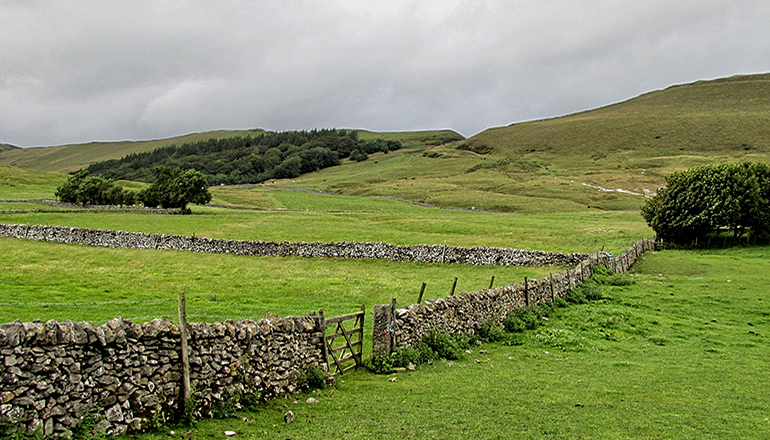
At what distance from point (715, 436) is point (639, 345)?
8373 millimetres

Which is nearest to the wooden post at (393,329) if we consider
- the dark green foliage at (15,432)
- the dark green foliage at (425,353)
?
the dark green foliage at (425,353)

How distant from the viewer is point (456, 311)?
15.7m

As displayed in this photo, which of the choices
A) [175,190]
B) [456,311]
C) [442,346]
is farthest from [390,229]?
[442,346]

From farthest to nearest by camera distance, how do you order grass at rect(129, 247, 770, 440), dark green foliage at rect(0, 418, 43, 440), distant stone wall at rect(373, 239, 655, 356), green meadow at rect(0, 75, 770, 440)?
distant stone wall at rect(373, 239, 655, 356) < green meadow at rect(0, 75, 770, 440) < grass at rect(129, 247, 770, 440) < dark green foliage at rect(0, 418, 43, 440)

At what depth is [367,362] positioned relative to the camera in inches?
513

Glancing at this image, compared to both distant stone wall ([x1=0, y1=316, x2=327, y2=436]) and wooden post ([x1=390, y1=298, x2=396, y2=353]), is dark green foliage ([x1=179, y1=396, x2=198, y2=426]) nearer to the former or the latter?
distant stone wall ([x1=0, y1=316, x2=327, y2=436])

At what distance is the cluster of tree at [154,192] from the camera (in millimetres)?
68938

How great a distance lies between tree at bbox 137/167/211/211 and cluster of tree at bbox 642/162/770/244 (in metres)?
56.9

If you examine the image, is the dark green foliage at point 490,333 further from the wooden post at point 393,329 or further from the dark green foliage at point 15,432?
the dark green foliage at point 15,432

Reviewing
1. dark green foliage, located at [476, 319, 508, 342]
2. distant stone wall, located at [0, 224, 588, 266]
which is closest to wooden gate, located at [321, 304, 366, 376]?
dark green foliage, located at [476, 319, 508, 342]

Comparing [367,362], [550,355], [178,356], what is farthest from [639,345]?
[178,356]

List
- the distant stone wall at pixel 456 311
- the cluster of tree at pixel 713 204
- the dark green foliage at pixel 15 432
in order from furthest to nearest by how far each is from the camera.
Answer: the cluster of tree at pixel 713 204 → the distant stone wall at pixel 456 311 → the dark green foliage at pixel 15 432

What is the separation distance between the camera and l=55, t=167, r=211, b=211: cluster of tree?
68.9 m

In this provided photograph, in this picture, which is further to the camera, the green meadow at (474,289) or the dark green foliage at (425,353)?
the dark green foliage at (425,353)
